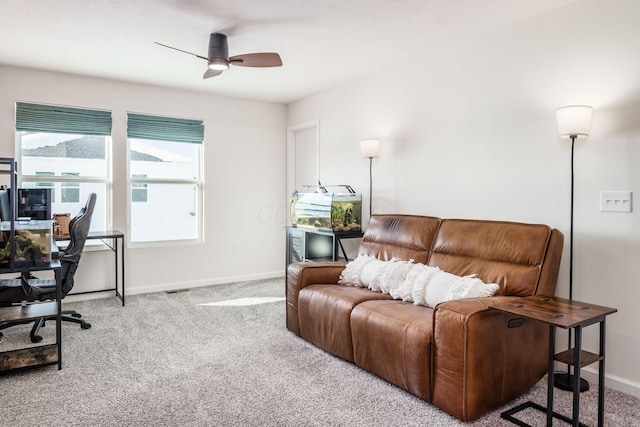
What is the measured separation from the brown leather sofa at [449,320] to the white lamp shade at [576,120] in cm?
58

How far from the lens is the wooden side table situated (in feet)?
5.98

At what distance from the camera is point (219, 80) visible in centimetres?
447

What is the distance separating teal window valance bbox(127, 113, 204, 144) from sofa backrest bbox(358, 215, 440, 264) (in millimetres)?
2537

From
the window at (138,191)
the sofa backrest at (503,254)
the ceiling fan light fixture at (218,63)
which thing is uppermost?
the ceiling fan light fixture at (218,63)

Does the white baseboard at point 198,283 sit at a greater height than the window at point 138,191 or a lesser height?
lesser

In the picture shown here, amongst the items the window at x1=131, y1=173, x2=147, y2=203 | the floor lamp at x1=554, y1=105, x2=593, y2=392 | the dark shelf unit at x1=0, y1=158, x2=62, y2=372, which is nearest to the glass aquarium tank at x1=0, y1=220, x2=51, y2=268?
the dark shelf unit at x1=0, y1=158, x2=62, y2=372

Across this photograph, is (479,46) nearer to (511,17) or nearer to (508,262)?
(511,17)

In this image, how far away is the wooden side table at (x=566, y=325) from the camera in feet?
5.98

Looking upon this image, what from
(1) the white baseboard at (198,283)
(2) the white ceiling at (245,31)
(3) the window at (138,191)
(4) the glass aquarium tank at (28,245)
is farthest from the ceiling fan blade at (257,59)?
(1) the white baseboard at (198,283)

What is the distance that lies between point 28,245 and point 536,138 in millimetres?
3283

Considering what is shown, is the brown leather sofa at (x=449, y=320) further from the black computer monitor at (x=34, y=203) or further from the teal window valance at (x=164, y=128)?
the teal window valance at (x=164, y=128)

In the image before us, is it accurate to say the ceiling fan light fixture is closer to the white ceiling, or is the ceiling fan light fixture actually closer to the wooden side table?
the white ceiling

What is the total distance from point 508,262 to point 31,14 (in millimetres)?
3495

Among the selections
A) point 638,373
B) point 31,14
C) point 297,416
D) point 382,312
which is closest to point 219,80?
point 31,14
